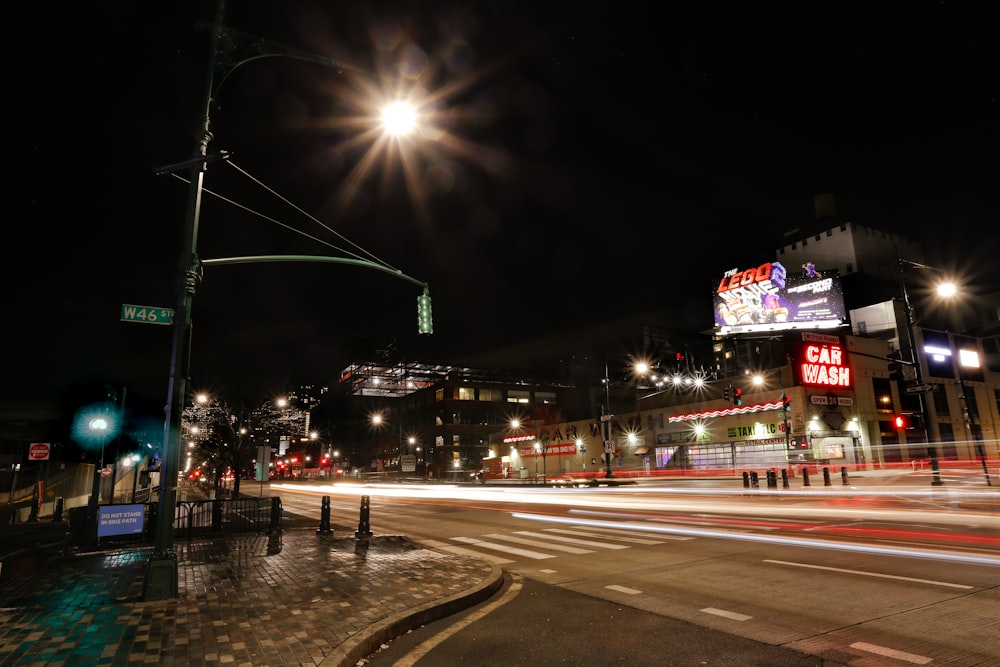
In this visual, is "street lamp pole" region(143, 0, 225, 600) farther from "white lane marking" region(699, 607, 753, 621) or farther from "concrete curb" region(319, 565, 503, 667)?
"white lane marking" region(699, 607, 753, 621)

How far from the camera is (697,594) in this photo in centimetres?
798

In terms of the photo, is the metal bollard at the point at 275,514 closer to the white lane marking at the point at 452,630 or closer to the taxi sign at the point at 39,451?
the white lane marking at the point at 452,630

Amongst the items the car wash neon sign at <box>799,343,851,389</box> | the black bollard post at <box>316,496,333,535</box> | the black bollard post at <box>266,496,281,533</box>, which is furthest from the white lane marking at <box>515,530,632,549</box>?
the car wash neon sign at <box>799,343,851,389</box>

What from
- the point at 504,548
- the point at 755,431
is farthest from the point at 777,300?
the point at 504,548

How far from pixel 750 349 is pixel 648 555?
6383 cm

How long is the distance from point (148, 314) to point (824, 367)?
46593 mm

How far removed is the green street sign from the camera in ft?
29.2

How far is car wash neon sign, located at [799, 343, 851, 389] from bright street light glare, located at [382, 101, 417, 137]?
40122 mm

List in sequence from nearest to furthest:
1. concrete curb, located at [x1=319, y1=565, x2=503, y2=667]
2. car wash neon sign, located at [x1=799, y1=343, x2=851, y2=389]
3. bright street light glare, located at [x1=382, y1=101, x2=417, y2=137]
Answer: concrete curb, located at [x1=319, y1=565, x2=503, y2=667] < bright street light glare, located at [x1=382, y1=101, x2=417, y2=137] < car wash neon sign, located at [x1=799, y1=343, x2=851, y2=389]

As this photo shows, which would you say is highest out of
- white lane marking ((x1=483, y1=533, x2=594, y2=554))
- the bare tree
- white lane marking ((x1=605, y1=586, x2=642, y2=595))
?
the bare tree

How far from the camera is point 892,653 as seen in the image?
538 cm

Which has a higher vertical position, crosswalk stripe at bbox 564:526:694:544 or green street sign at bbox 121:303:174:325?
green street sign at bbox 121:303:174:325

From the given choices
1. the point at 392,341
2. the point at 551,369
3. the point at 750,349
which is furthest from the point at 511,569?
the point at 392,341

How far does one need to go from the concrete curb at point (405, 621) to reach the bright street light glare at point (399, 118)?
27.6 feet
